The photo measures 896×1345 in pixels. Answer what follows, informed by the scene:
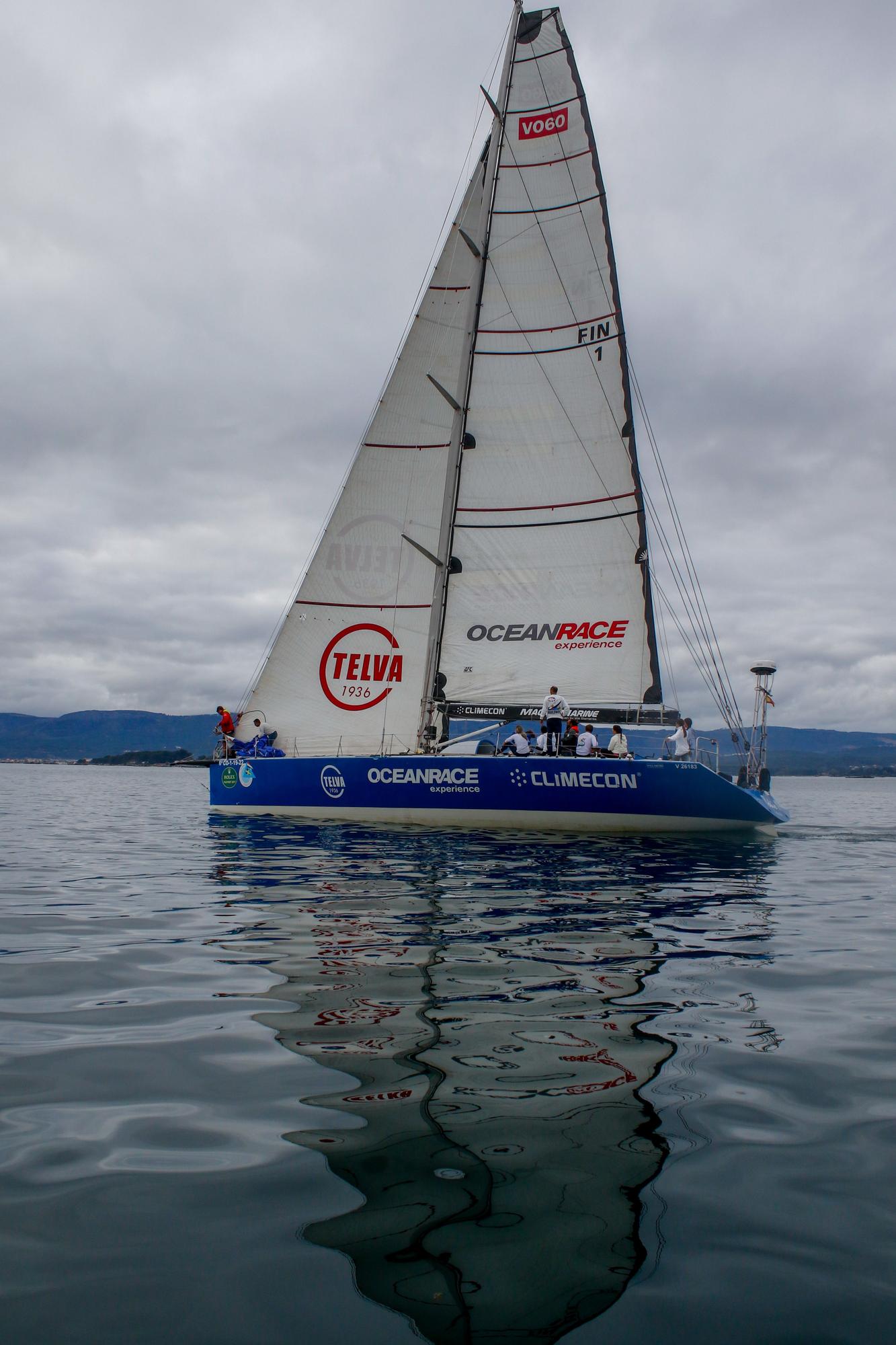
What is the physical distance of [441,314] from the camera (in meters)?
19.8

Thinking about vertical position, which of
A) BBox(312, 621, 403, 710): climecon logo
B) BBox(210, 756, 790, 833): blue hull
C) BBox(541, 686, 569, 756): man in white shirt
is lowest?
A: BBox(210, 756, 790, 833): blue hull

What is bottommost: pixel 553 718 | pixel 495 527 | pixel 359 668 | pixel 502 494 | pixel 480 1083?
pixel 480 1083

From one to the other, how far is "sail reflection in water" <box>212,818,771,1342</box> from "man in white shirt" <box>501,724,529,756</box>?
305 inches

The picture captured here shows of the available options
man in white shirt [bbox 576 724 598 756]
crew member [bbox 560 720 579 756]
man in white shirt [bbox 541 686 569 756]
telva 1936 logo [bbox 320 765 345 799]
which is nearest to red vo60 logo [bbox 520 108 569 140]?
man in white shirt [bbox 541 686 569 756]

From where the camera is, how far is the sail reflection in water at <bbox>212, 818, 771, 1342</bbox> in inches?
93.7

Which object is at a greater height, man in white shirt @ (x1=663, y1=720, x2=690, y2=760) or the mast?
the mast

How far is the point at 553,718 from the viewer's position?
55.5ft

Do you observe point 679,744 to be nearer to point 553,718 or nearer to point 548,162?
point 553,718

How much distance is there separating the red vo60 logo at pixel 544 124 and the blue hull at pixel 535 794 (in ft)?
45.5

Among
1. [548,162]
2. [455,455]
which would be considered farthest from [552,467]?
[548,162]

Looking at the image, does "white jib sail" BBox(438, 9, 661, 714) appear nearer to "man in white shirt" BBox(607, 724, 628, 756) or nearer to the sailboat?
the sailboat

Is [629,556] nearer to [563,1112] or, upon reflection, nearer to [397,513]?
[397,513]

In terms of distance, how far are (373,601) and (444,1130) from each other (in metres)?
15.8

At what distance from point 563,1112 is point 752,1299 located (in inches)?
44.9
